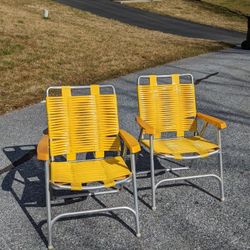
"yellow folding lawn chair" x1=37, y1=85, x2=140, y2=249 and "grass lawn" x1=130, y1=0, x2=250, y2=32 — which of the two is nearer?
"yellow folding lawn chair" x1=37, y1=85, x2=140, y2=249

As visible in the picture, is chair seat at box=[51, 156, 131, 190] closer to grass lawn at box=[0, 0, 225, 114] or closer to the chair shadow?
the chair shadow

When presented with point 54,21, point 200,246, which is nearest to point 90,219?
point 200,246

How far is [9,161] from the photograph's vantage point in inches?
210

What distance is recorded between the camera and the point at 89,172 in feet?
12.4

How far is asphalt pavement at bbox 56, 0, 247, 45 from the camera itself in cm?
2064

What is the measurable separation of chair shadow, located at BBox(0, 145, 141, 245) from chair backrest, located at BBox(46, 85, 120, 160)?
0.55m

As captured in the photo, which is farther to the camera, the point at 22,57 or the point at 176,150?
the point at 22,57

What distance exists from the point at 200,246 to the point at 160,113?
1765 millimetres

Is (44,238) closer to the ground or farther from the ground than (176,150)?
closer to the ground

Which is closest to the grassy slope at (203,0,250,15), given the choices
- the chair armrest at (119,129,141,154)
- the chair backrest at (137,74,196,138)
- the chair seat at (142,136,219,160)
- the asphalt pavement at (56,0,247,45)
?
the asphalt pavement at (56,0,247,45)

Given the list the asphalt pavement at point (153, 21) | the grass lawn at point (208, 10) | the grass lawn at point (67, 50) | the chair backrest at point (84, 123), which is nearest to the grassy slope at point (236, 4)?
the grass lawn at point (208, 10)

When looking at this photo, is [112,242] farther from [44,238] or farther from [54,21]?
[54,21]

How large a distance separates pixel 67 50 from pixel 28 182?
9368 millimetres

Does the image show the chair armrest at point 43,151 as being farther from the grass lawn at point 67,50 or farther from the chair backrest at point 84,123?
the grass lawn at point 67,50
